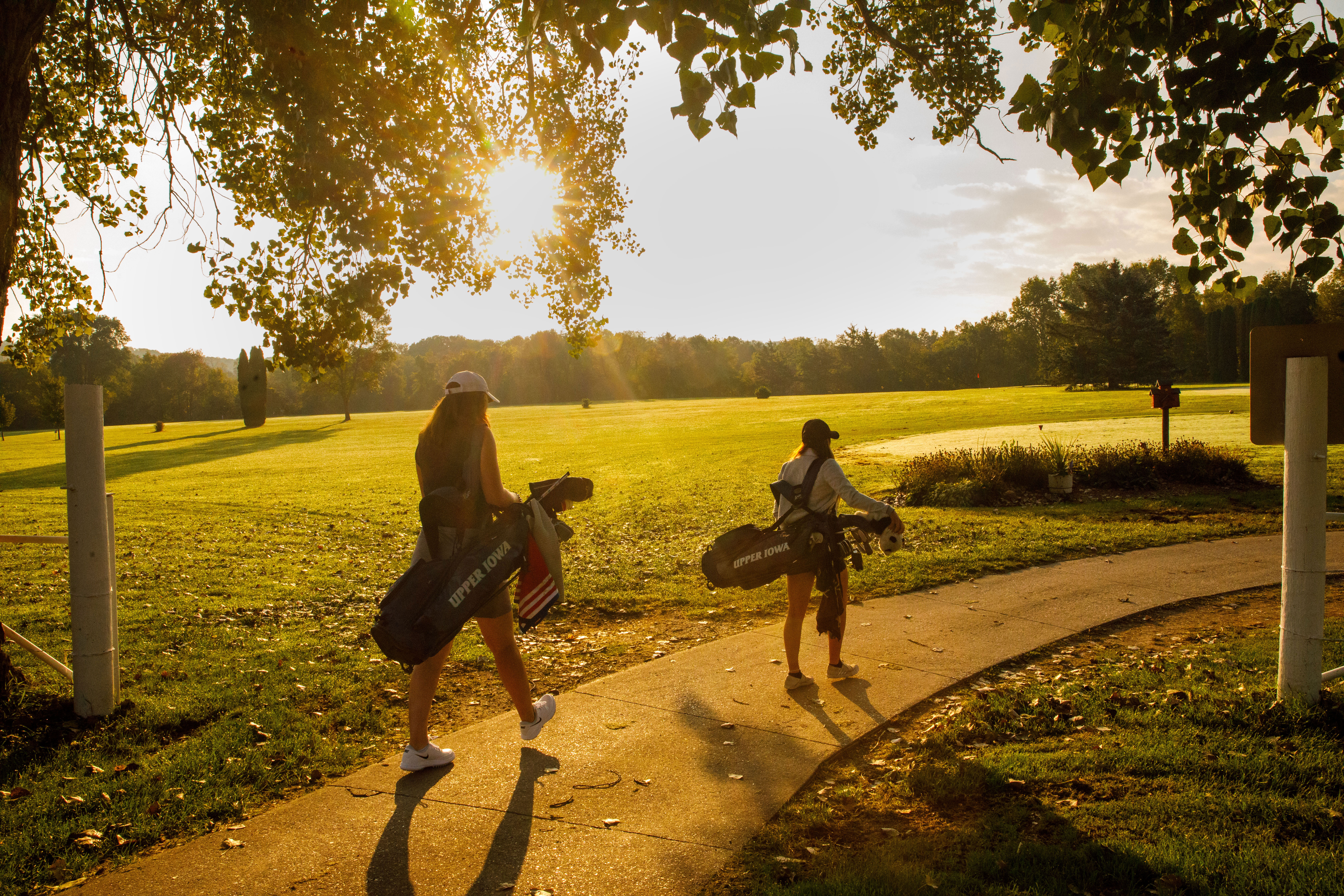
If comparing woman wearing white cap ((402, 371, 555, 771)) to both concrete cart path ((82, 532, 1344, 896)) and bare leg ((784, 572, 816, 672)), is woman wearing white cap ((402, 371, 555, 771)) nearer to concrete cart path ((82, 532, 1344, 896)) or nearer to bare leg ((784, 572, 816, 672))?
concrete cart path ((82, 532, 1344, 896))

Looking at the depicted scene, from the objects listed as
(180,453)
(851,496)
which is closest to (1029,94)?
(851,496)

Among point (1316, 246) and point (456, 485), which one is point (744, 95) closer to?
point (456, 485)

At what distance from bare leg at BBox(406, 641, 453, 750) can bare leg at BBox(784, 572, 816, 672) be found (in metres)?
2.36

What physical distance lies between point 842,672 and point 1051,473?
11.6m

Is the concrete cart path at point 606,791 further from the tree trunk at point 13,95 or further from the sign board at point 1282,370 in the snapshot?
the tree trunk at point 13,95

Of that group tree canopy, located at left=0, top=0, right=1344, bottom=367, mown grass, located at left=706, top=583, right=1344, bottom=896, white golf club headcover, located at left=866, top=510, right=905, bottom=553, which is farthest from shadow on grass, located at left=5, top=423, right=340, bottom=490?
mown grass, located at left=706, top=583, right=1344, bottom=896

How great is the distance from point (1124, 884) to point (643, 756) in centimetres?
234

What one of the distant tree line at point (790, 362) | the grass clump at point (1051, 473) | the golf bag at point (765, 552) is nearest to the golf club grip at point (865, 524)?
the golf bag at point (765, 552)

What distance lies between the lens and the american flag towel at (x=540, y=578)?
434 cm

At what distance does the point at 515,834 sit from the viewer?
12.1 ft

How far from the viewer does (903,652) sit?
21.1 feet

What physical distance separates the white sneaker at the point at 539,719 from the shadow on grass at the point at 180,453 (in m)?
16.7

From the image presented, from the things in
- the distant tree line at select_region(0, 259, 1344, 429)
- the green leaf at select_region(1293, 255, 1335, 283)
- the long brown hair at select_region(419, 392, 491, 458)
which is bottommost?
the long brown hair at select_region(419, 392, 491, 458)

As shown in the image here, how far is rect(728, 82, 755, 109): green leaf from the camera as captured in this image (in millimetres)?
3887
